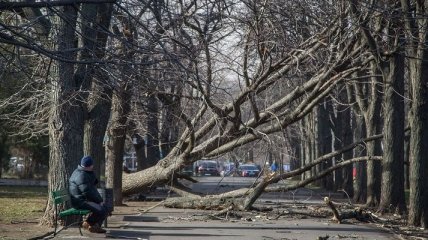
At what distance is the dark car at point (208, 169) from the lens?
80975 millimetres

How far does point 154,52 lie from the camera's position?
43.5 ft

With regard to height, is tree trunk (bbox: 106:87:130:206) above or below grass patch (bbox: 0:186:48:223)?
above

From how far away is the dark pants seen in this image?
17484 millimetres

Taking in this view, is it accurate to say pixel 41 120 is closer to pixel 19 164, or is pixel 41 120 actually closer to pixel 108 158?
pixel 108 158

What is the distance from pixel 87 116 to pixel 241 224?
5.01 meters

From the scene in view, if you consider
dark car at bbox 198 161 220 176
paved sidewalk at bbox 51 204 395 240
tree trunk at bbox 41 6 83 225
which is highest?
dark car at bbox 198 161 220 176

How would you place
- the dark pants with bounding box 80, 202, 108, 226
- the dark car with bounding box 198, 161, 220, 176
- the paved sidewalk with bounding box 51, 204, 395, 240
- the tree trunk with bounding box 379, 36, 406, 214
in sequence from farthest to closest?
the dark car with bounding box 198, 161, 220, 176
the tree trunk with bounding box 379, 36, 406, 214
the paved sidewalk with bounding box 51, 204, 395, 240
the dark pants with bounding box 80, 202, 108, 226

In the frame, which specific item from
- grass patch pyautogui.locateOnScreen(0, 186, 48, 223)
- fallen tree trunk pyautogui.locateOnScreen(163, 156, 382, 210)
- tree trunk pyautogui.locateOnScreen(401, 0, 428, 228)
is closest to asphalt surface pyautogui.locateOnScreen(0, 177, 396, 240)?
fallen tree trunk pyautogui.locateOnScreen(163, 156, 382, 210)

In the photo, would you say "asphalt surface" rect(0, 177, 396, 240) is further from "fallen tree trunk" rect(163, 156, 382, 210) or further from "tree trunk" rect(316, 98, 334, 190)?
"tree trunk" rect(316, 98, 334, 190)

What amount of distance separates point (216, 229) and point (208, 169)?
2391 inches

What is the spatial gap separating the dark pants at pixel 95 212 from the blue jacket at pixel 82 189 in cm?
12

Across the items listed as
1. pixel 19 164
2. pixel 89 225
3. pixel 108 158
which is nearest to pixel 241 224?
pixel 89 225

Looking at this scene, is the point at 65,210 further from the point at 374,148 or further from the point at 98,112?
the point at 374,148

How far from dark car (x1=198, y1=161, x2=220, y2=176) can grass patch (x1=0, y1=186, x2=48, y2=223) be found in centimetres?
4630
